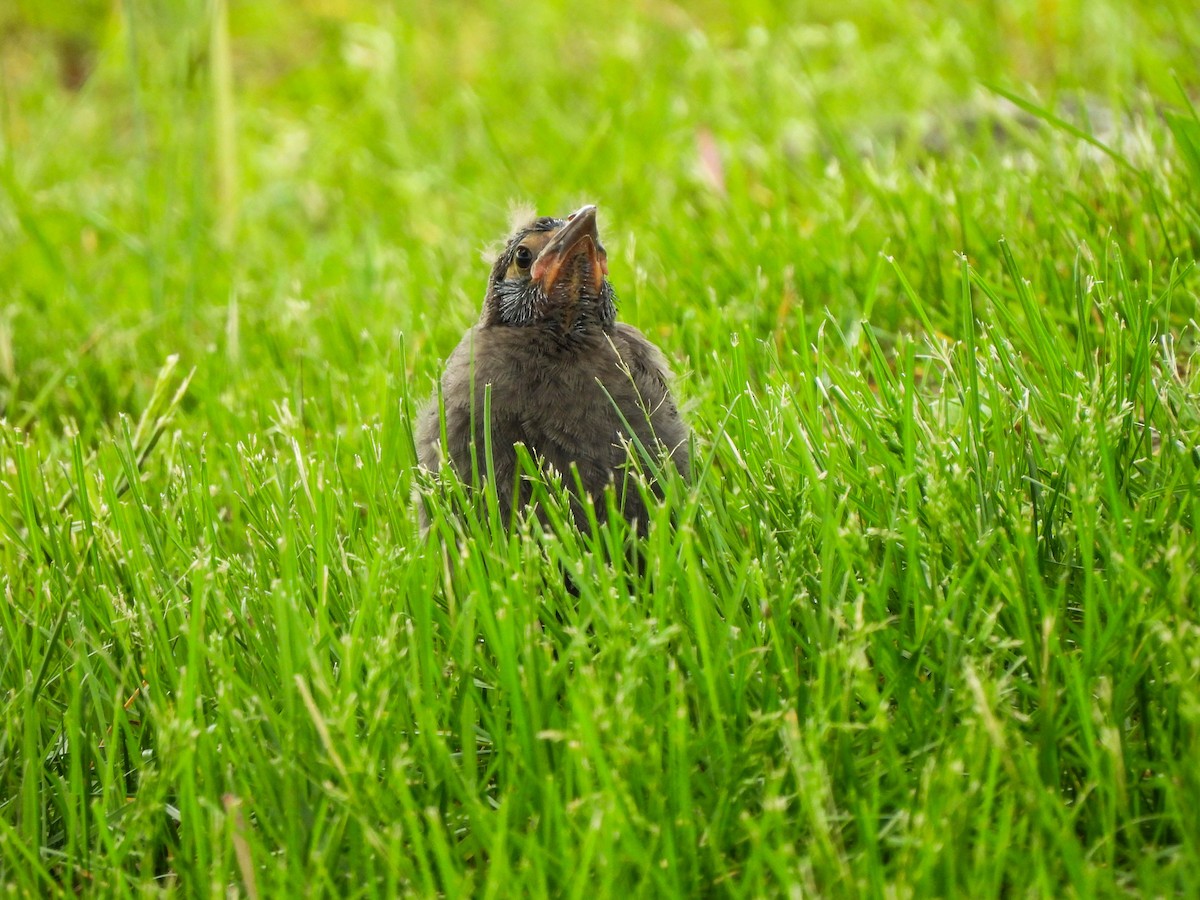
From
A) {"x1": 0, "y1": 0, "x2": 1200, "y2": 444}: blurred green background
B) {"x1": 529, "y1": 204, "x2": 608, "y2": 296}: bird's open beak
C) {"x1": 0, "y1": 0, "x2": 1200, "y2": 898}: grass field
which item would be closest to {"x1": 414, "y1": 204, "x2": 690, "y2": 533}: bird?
{"x1": 529, "y1": 204, "x2": 608, "y2": 296}: bird's open beak

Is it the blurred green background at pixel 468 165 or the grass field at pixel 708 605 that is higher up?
the blurred green background at pixel 468 165

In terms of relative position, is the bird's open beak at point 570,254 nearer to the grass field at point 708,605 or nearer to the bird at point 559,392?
the bird at point 559,392

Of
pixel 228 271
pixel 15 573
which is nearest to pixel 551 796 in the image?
pixel 15 573

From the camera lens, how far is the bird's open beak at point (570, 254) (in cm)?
285

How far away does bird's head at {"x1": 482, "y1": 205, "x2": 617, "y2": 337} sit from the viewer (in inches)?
112

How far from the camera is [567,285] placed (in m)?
2.86

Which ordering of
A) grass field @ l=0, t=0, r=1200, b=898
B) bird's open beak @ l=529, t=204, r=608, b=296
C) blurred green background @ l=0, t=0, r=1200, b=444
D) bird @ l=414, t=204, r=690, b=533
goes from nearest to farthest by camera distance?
1. grass field @ l=0, t=0, r=1200, b=898
2. bird @ l=414, t=204, r=690, b=533
3. bird's open beak @ l=529, t=204, r=608, b=296
4. blurred green background @ l=0, t=0, r=1200, b=444

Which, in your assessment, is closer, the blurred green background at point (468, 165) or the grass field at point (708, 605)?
the grass field at point (708, 605)

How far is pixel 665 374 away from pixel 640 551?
46 centimetres

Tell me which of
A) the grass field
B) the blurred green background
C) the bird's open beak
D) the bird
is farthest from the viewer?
the blurred green background

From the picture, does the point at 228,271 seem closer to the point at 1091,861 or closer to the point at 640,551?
the point at 640,551

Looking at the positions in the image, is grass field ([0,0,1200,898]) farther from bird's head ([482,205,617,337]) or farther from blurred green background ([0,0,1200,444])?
bird's head ([482,205,617,337])

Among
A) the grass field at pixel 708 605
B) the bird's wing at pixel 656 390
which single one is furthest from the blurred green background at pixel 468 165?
the bird's wing at pixel 656 390

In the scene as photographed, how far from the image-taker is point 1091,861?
5.73 feet
